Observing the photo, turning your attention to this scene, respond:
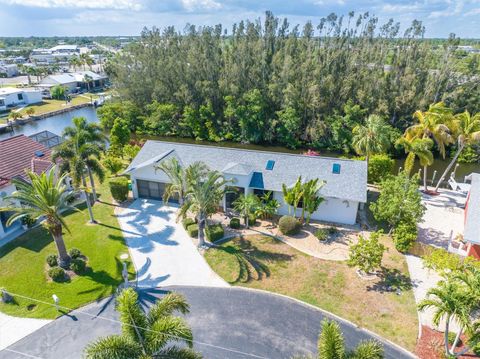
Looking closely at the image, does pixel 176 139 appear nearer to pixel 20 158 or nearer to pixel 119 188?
pixel 119 188

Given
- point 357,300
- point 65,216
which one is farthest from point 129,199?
point 357,300

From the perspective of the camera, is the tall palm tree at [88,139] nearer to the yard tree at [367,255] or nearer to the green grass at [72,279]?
the green grass at [72,279]

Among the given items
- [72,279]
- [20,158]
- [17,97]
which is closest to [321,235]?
[72,279]

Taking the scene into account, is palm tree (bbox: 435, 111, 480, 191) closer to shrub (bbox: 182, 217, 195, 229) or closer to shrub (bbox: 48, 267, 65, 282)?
shrub (bbox: 182, 217, 195, 229)

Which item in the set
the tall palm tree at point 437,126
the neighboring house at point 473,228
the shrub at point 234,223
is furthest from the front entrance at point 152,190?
the tall palm tree at point 437,126

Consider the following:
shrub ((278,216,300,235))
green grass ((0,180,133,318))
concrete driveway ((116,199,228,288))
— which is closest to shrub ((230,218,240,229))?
shrub ((278,216,300,235))
